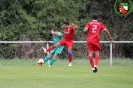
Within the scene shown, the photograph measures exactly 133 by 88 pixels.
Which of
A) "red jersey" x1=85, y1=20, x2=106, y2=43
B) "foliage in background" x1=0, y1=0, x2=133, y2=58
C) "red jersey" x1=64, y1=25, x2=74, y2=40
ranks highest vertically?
"red jersey" x1=85, y1=20, x2=106, y2=43

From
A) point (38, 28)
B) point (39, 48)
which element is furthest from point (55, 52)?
point (38, 28)

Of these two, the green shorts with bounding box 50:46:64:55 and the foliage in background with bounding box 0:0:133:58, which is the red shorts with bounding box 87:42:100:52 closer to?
the green shorts with bounding box 50:46:64:55

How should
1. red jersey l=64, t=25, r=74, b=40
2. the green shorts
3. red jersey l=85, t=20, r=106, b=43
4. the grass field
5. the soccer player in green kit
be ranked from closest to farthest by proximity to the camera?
the grass field
red jersey l=85, t=20, r=106, b=43
red jersey l=64, t=25, r=74, b=40
the soccer player in green kit
the green shorts

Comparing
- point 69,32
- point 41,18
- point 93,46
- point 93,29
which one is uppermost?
point 93,29

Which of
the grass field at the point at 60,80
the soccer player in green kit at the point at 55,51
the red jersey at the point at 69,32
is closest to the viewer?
the grass field at the point at 60,80

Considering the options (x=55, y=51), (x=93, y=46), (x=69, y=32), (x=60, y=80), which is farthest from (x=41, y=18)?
(x=60, y=80)

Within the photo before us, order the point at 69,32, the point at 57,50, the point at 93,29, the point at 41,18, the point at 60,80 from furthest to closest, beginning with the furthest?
the point at 41,18, the point at 57,50, the point at 69,32, the point at 93,29, the point at 60,80

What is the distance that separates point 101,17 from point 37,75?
20.5 m

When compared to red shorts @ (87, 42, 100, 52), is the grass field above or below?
below

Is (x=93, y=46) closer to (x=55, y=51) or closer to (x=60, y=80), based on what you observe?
(x=60, y=80)

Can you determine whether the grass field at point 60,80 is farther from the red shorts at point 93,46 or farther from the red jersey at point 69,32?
the red jersey at point 69,32

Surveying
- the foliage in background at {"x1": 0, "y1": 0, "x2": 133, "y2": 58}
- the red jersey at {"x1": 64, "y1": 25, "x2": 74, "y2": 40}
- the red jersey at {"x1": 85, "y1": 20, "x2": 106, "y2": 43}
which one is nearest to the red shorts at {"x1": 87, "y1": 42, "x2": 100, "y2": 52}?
the red jersey at {"x1": 85, "y1": 20, "x2": 106, "y2": 43}

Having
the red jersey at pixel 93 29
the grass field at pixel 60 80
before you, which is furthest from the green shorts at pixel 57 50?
the red jersey at pixel 93 29

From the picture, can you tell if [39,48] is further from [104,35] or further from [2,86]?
[2,86]
